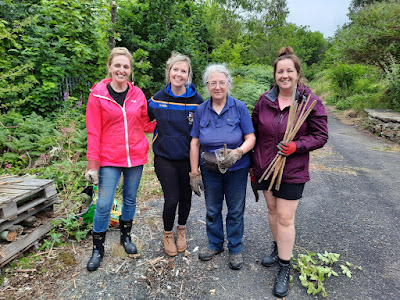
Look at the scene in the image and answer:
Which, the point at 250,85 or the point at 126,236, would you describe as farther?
the point at 250,85

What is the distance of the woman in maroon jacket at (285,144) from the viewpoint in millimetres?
2289

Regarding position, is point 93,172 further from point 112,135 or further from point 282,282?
point 282,282

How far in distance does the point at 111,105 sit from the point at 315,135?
1.85 meters

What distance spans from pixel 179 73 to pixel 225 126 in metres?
0.69

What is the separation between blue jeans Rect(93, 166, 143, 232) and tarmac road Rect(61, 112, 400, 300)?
0.49 meters

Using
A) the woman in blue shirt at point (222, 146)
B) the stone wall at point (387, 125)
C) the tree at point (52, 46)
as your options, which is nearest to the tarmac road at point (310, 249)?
the woman in blue shirt at point (222, 146)

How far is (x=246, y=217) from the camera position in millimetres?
3871

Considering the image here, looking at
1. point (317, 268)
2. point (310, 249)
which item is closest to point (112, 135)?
point (317, 268)

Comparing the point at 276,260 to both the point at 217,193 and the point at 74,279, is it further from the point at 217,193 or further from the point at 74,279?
the point at 74,279

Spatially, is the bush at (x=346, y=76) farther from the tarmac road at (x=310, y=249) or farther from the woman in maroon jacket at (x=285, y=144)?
the woman in maroon jacket at (x=285, y=144)

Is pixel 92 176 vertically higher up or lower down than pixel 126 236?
higher up

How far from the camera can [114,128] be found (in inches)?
103

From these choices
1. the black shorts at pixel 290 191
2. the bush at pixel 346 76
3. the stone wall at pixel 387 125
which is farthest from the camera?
the bush at pixel 346 76

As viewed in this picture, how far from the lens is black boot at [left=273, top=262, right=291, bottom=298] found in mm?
2393
